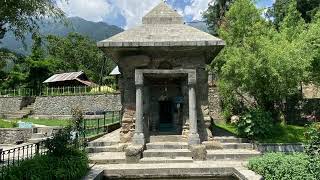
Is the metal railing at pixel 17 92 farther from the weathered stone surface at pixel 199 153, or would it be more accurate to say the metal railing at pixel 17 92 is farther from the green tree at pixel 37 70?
the weathered stone surface at pixel 199 153

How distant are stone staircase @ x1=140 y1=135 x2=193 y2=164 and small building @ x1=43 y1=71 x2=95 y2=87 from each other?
31.6m

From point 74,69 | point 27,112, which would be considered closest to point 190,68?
point 27,112

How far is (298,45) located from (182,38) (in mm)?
9265

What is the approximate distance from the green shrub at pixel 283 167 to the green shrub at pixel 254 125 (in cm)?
569

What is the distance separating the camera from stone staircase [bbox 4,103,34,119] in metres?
39.3

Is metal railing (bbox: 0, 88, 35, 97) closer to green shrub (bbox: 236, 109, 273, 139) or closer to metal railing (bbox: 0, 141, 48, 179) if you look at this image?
metal railing (bbox: 0, 141, 48, 179)

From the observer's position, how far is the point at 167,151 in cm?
1505

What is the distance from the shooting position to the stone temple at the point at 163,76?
15.6 m

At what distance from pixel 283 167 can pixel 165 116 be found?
28.4 feet

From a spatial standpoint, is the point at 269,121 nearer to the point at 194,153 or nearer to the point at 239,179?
the point at 194,153

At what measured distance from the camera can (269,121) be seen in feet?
61.0

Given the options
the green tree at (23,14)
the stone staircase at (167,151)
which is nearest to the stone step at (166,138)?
the stone staircase at (167,151)

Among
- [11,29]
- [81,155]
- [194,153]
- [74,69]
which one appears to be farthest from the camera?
[74,69]

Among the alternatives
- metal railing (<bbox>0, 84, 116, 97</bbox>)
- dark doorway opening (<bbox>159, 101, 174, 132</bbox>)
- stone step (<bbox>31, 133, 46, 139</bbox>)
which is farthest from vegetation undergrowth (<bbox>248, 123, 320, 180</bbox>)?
metal railing (<bbox>0, 84, 116, 97</bbox>)
